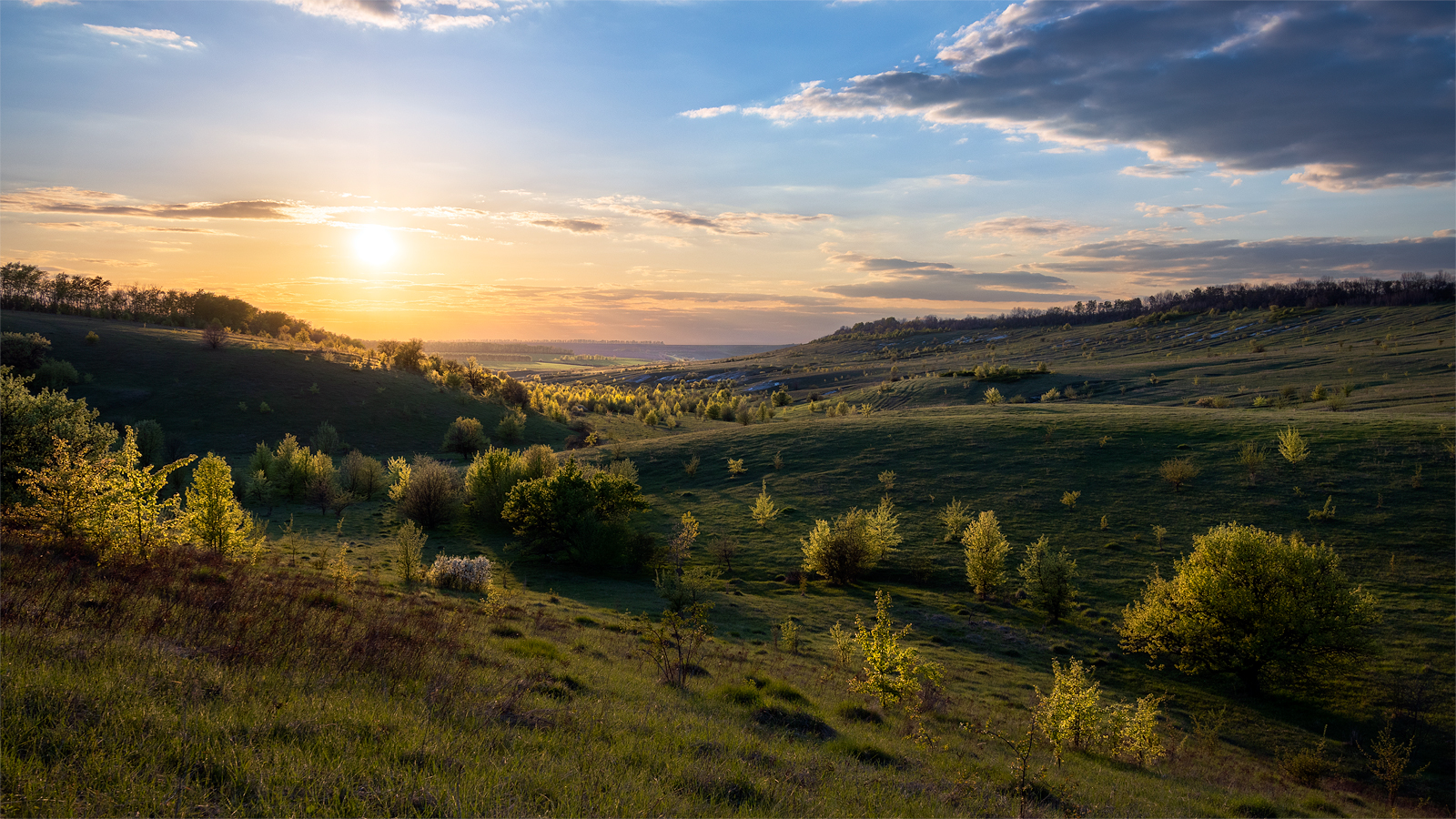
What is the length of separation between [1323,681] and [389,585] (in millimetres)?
39892

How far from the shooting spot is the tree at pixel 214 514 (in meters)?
22.6

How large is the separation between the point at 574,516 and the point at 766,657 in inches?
820

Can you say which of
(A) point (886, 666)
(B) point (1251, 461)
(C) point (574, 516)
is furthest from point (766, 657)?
(B) point (1251, 461)

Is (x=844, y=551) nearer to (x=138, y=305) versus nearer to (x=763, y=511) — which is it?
(x=763, y=511)

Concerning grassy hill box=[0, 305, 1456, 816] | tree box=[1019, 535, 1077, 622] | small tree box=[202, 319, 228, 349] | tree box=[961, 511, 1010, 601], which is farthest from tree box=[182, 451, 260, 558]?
small tree box=[202, 319, 228, 349]

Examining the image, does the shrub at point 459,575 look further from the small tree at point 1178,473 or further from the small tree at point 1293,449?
the small tree at point 1293,449

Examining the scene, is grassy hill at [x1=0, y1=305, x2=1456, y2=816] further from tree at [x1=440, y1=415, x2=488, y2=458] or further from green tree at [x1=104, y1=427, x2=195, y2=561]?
tree at [x1=440, y1=415, x2=488, y2=458]

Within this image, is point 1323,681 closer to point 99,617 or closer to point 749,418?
point 99,617

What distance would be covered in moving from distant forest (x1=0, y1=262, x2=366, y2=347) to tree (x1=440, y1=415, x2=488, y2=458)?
57419 mm

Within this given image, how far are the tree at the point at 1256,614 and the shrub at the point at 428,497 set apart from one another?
145ft

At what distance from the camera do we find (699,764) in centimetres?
862

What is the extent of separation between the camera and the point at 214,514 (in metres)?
23.2

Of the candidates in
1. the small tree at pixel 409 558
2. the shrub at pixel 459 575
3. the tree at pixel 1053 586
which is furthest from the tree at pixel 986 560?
the small tree at pixel 409 558

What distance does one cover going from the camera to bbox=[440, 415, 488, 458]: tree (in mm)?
79312
